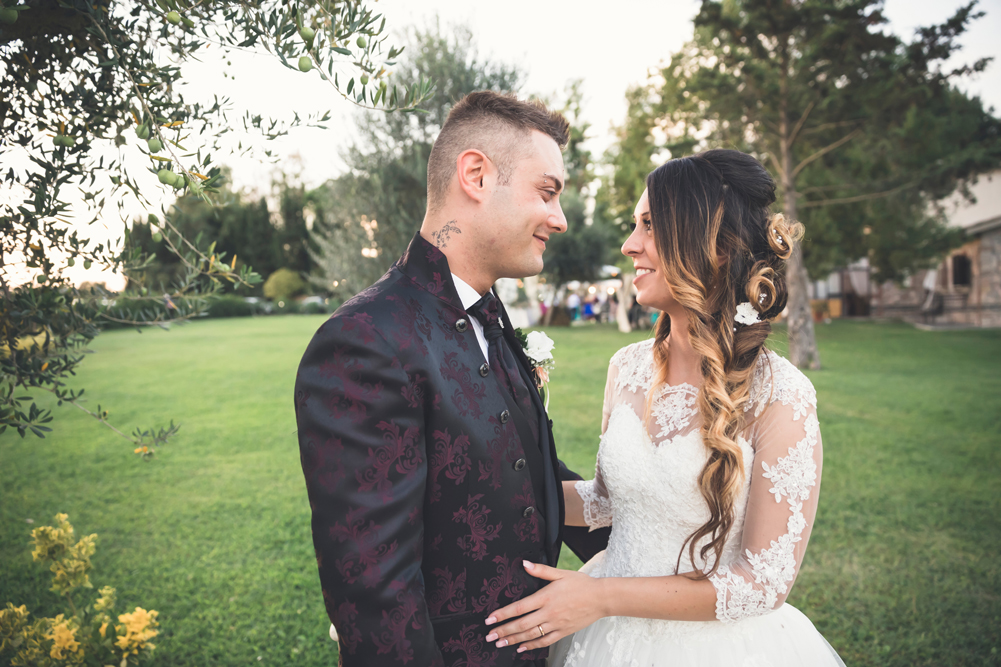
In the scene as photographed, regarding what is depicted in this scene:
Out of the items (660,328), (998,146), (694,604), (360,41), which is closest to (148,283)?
(360,41)

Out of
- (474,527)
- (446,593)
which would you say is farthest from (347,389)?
(446,593)

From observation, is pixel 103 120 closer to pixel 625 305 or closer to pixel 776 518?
pixel 776 518

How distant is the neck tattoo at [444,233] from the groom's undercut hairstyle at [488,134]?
3.7 inches

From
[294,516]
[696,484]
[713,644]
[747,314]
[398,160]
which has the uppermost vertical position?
[398,160]

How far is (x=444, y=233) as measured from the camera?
6.78 feet

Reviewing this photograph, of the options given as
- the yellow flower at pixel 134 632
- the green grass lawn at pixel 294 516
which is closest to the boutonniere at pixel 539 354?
the yellow flower at pixel 134 632

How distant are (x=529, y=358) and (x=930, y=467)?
7919mm

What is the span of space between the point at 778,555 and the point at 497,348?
1.20m

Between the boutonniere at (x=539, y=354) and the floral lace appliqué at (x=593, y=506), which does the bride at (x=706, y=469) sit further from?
the boutonniere at (x=539, y=354)

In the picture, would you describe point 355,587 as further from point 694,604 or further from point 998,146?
point 998,146

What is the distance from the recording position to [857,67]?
538 inches

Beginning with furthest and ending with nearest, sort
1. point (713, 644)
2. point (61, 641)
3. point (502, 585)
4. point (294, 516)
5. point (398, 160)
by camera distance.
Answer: point (398, 160)
point (294, 516)
point (61, 641)
point (713, 644)
point (502, 585)

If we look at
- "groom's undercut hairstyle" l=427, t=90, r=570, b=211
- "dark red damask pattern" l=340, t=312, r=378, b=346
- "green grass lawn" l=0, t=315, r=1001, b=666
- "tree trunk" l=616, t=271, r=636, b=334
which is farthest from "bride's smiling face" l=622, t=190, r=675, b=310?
"tree trunk" l=616, t=271, r=636, b=334

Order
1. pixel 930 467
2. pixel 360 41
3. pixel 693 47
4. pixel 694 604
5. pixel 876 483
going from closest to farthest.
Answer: pixel 360 41
pixel 694 604
pixel 876 483
pixel 930 467
pixel 693 47
